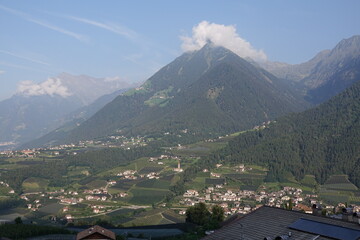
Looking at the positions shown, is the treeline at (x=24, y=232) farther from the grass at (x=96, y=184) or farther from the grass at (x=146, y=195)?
the grass at (x=96, y=184)

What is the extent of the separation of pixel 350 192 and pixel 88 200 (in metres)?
54.5

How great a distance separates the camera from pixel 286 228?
65.5ft

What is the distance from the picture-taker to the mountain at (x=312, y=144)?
97.0m

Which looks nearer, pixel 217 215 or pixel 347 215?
pixel 347 215

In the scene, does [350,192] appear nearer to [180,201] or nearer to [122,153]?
[180,201]

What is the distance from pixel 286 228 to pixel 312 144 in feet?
322

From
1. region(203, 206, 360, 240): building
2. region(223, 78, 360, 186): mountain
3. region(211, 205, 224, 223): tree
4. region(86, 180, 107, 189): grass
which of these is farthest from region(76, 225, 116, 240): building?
region(86, 180, 107, 189): grass

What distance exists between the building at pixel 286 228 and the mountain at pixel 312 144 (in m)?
70.7

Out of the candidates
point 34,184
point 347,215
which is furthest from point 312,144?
point 347,215

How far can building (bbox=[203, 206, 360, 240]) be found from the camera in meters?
18.5

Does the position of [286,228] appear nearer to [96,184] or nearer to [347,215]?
[347,215]

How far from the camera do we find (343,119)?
401 ft

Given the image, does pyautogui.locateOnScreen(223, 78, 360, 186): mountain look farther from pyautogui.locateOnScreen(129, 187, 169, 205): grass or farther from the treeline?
the treeline

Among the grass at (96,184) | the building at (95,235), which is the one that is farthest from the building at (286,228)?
the grass at (96,184)
